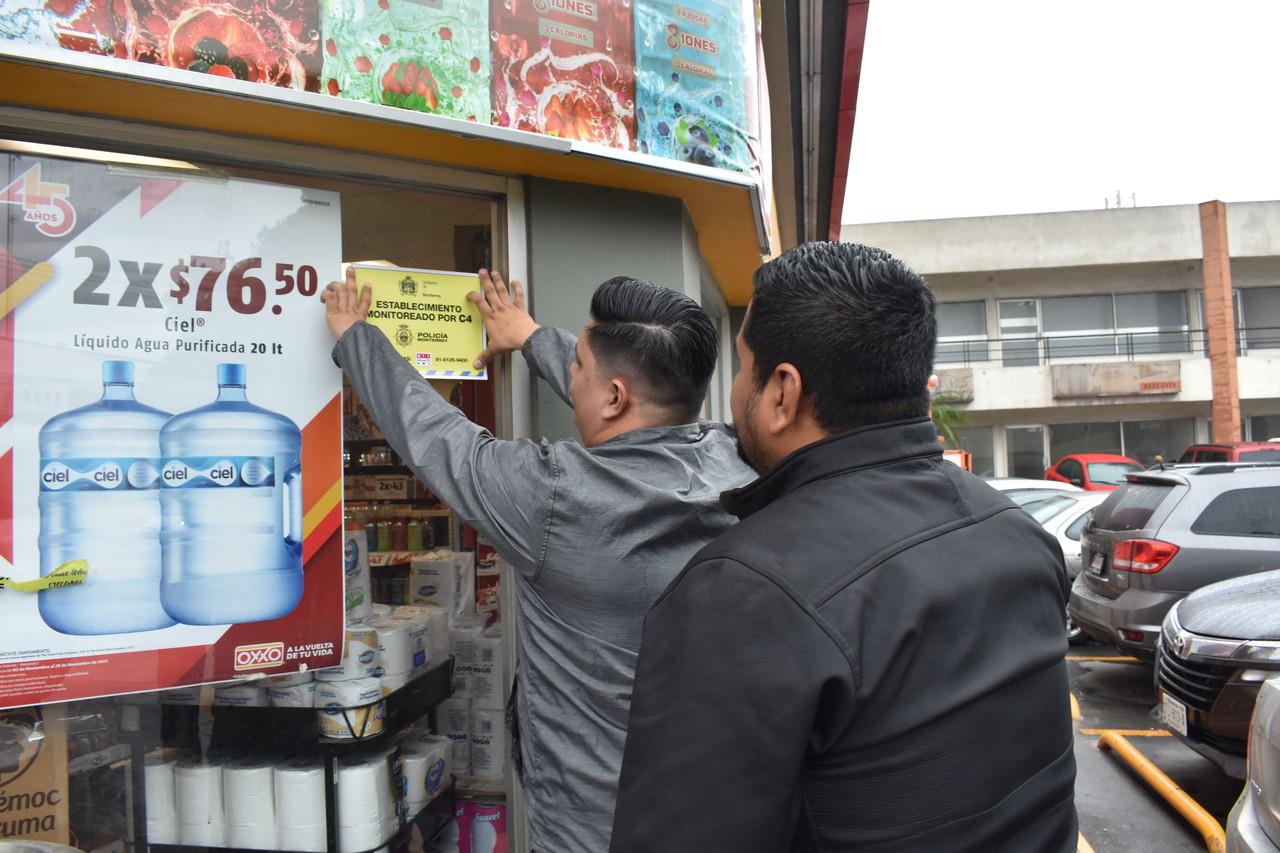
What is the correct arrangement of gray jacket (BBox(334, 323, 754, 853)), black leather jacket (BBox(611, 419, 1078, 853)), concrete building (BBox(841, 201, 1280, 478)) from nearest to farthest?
black leather jacket (BBox(611, 419, 1078, 853))
gray jacket (BBox(334, 323, 754, 853))
concrete building (BBox(841, 201, 1280, 478))

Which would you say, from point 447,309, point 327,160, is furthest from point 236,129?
point 447,309

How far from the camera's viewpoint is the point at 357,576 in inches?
108

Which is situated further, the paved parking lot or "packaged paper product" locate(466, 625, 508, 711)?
the paved parking lot

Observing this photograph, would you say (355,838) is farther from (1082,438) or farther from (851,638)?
(1082,438)

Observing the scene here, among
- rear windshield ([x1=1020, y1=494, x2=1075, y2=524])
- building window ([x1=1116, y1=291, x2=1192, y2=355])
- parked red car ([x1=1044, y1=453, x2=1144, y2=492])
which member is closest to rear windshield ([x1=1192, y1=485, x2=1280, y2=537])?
rear windshield ([x1=1020, y1=494, x2=1075, y2=524])

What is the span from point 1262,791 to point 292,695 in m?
3.36

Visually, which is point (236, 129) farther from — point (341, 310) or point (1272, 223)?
point (1272, 223)

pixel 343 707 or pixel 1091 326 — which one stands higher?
pixel 1091 326

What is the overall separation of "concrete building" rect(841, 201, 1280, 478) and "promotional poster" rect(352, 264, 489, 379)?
2204cm

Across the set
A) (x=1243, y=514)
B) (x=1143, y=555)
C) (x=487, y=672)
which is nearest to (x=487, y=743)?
(x=487, y=672)

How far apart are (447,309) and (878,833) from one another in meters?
2.06

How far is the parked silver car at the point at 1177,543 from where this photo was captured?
657 cm

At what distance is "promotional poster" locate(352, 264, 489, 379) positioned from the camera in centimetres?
259

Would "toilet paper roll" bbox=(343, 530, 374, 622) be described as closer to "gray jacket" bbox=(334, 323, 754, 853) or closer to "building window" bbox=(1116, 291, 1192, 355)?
"gray jacket" bbox=(334, 323, 754, 853)
